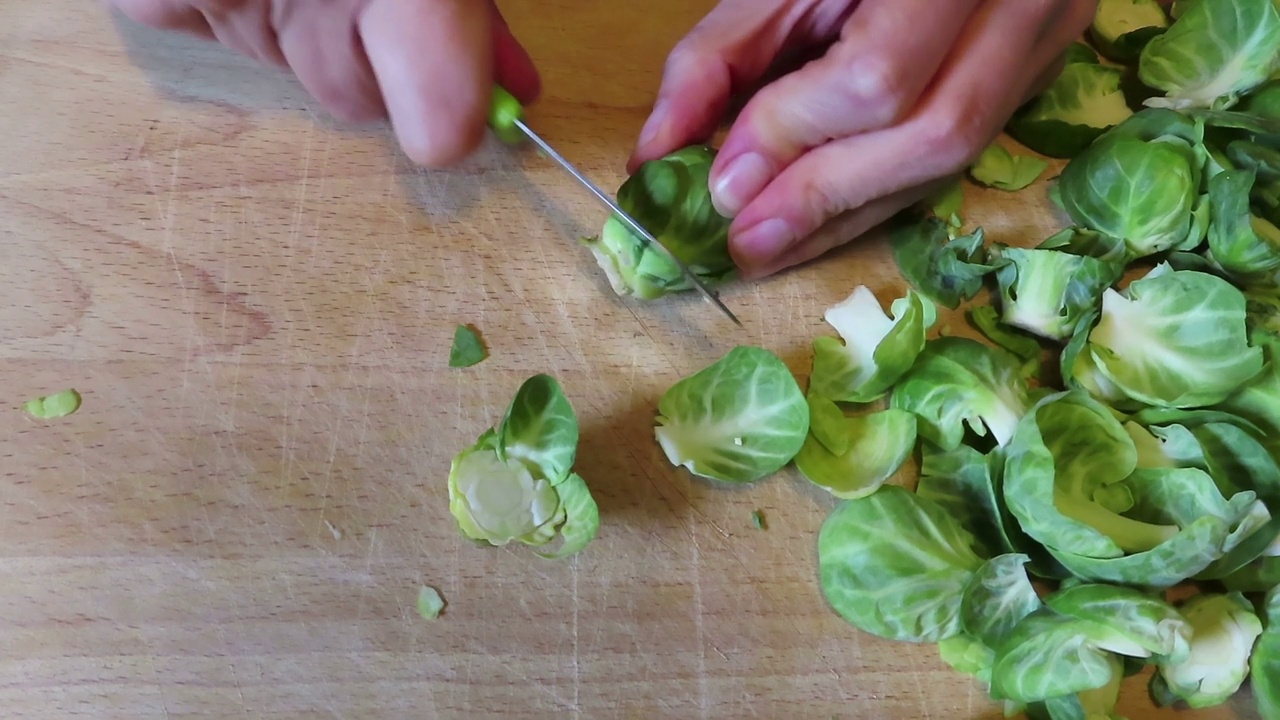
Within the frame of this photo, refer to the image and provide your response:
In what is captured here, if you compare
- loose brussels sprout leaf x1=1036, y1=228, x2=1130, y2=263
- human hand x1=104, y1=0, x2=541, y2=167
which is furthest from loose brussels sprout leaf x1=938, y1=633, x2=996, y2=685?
human hand x1=104, y1=0, x2=541, y2=167

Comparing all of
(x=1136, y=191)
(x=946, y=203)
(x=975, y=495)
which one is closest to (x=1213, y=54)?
(x=1136, y=191)

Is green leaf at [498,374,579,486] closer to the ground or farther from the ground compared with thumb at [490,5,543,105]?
closer to the ground

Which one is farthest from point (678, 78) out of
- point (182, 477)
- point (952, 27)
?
point (182, 477)

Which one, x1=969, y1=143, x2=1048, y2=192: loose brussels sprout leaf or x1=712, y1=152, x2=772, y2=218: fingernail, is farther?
x1=969, y1=143, x2=1048, y2=192: loose brussels sprout leaf

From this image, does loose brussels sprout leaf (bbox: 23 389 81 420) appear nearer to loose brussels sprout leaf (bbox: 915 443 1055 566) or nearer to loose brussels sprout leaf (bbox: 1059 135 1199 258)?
loose brussels sprout leaf (bbox: 915 443 1055 566)

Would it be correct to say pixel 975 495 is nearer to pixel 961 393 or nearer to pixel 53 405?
pixel 961 393

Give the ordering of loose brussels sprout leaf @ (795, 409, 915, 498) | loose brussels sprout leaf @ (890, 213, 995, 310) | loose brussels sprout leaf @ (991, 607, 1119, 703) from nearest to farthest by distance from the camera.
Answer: loose brussels sprout leaf @ (991, 607, 1119, 703)
loose brussels sprout leaf @ (795, 409, 915, 498)
loose brussels sprout leaf @ (890, 213, 995, 310)
